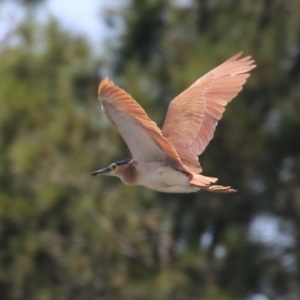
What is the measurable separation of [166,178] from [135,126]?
495mm

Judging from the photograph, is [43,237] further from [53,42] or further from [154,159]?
[154,159]

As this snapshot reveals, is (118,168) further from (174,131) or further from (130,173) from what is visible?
(174,131)

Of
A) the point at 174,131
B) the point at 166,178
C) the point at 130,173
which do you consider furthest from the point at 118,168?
the point at 174,131

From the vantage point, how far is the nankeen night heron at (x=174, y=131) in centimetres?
527

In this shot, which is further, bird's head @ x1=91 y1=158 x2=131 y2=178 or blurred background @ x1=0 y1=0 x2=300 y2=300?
blurred background @ x1=0 y1=0 x2=300 y2=300

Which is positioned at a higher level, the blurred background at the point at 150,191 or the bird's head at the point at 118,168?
the blurred background at the point at 150,191

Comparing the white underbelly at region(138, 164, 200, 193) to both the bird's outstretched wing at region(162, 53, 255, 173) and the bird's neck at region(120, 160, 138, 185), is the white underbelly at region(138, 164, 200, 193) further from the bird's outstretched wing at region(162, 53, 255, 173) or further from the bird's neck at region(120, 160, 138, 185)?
the bird's outstretched wing at region(162, 53, 255, 173)

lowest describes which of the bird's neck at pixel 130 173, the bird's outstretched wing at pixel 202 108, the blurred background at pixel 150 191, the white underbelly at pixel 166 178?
the white underbelly at pixel 166 178

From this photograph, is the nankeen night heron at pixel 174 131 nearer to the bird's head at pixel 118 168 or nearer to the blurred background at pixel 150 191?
the bird's head at pixel 118 168

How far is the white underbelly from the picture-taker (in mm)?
5805

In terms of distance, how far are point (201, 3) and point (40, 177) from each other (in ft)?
7.11

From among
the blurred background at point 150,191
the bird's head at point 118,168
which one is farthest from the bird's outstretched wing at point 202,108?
the blurred background at point 150,191

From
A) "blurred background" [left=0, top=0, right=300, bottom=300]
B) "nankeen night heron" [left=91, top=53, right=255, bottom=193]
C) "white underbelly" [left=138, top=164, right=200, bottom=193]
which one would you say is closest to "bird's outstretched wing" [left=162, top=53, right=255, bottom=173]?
"nankeen night heron" [left=91, top=53, right=255, bottom=193]

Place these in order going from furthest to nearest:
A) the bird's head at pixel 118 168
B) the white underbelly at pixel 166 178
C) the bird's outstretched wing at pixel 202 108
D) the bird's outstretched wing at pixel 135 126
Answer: the bird's outstretched wing at pixel 202 108
the bird's head at pixel 118 168
the white underbelly at pixel 166 178
the bird's outstretched wing at pixel 135 126
